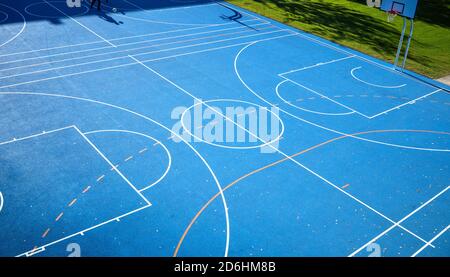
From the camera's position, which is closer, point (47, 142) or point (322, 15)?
point (47, 142)

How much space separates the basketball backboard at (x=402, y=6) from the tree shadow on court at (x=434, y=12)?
12353mm

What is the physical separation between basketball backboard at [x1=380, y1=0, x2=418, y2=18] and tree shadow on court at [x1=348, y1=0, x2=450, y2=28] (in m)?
12.4

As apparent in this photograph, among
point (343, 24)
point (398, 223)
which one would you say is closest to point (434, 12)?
point (343, 24)

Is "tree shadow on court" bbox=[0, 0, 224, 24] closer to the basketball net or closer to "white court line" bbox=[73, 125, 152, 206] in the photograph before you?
"white court line" bbox=[73, 125, 152, 206]

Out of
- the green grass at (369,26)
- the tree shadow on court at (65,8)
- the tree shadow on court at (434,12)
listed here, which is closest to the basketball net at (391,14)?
the green grass at (369,26)

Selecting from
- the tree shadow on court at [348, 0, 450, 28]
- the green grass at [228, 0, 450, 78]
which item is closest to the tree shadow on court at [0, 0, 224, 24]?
the green grass at [228, 0, 450, 78]

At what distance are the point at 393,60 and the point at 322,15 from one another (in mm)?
9441

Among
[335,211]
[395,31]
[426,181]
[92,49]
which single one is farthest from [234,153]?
[395,31]

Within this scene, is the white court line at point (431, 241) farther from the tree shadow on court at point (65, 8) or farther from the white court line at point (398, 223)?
the tree shadow on court at point (65, 8)

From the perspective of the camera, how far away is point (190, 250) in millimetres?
10609

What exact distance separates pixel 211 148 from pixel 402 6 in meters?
14.1

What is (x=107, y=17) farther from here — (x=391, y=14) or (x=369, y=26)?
(x=369, y=26)

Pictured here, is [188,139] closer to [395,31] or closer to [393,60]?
[393,60]

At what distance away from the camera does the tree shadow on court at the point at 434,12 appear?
1276 inches
